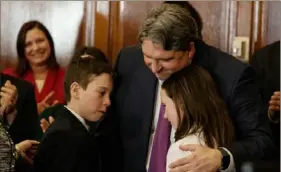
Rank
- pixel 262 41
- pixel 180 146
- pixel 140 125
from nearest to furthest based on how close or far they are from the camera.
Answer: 1. pixel 180 146
2. pixel 140 125
3. pixel 262 41

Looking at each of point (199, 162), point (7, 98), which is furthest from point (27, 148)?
point (199, 162)

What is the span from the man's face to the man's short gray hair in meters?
0.01

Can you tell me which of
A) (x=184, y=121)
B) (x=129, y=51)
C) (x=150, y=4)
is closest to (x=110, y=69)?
(x=129, y=51)

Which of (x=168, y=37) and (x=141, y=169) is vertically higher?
(x=168, y=37)

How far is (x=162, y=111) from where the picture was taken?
1557mm

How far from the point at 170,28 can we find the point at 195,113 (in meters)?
0.22

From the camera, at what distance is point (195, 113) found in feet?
4.56

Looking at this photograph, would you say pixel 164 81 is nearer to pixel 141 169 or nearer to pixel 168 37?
pixel 168 37

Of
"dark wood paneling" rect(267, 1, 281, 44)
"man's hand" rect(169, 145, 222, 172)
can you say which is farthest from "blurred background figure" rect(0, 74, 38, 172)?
"dark wood paneling" rect(267, 1, 281, 44)

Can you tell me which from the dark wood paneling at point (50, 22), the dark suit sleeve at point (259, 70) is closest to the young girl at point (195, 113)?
the dark suit sleeve at point (259, 70)

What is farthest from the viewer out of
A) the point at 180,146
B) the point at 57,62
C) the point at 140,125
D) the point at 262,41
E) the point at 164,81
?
the point at 57,62

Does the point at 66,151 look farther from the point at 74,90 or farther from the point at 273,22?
the point at 273,22

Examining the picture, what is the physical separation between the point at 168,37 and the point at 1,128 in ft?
1.60

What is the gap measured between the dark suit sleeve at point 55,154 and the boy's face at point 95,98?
0.16 m
